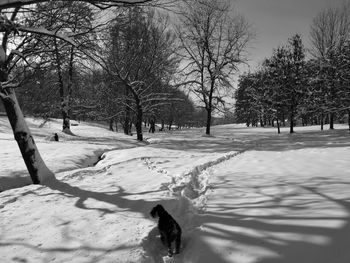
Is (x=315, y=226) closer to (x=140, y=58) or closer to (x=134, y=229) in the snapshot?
(x=134, y=229)

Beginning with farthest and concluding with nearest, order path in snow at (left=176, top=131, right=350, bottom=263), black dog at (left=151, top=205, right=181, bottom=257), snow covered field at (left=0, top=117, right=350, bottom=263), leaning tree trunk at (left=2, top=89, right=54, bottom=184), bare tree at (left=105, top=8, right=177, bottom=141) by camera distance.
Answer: bare tree at (left=105, top=8, right=177, bottom=141), leaning tree trunk at (left=2, top=89, right=54, bottom=184), black dog at (left=151, top=205, right=181, bottom=257), snow covered field at (left=0, top=117, right=350, bottom=263), path in snow at (left=176, top=131, right=350, bottom=263)

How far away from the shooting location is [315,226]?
189 inches

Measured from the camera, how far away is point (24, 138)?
911cm

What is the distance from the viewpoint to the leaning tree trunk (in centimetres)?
896

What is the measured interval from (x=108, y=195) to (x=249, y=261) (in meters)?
4.48

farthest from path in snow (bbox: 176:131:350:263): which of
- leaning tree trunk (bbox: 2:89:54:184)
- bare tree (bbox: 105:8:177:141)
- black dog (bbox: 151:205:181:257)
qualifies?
bare tree (bbox: 105:8:177:141)

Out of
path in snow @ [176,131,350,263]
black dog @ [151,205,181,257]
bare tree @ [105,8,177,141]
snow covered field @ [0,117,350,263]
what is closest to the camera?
path in snow @ [176,131,350,263]

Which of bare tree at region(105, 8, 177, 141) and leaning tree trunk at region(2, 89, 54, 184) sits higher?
bare tree at region(105, 8, 177, 141)

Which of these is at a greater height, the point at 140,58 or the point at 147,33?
the point at 147,33

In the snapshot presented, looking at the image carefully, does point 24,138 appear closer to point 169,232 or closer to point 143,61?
point 169,232

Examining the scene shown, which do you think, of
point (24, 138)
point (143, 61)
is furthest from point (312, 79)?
point (24, 138)

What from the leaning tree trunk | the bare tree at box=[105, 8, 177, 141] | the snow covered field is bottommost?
the snow covered field

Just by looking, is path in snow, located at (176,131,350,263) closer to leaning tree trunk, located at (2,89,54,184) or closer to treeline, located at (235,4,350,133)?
leaning tree trunk, located at (2,89,54,184)

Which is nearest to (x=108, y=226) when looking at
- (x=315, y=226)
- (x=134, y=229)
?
(x=134, y=229)
